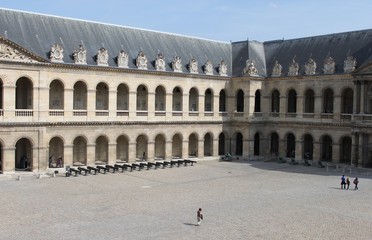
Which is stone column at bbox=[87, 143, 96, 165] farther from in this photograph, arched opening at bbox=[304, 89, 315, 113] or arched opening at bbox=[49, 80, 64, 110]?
arched opening at bbox=[304, 89, 315, 113]

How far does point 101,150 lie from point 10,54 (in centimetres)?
1469

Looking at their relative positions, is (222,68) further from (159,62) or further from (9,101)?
(9,101)

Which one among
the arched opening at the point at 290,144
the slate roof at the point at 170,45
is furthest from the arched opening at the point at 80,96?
the arched opening at the point at 290,144

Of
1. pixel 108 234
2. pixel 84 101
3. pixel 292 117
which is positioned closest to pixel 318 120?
pixel 292 117

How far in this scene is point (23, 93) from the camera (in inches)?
1780

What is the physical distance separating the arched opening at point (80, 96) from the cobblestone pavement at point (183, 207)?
9.10 meters

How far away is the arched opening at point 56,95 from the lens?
152ft

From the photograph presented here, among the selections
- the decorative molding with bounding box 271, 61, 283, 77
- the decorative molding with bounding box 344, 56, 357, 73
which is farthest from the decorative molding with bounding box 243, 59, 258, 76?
the decorative molding with bounding box 344, 56, 357, 73

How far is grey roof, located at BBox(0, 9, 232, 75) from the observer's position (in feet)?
147

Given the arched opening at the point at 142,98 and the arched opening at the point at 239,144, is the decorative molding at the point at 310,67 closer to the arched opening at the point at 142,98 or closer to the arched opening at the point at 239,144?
the arched opening at the point at 239,144

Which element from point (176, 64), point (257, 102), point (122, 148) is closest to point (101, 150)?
point (122, 148)

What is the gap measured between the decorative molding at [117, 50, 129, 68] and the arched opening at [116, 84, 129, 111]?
283 centimetres

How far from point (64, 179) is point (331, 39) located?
3625 cm

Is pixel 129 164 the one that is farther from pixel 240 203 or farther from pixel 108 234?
pixel 108 234
